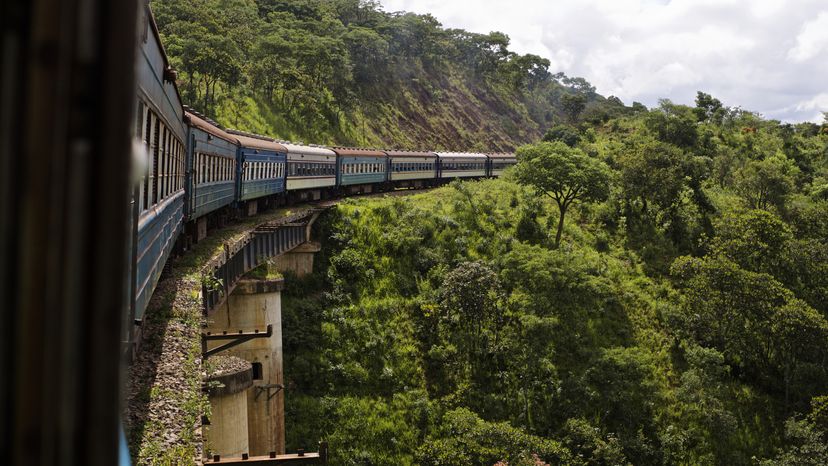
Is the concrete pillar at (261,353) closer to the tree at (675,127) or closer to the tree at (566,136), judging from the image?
the tree at (566,136)

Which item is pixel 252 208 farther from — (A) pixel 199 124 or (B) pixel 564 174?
(B) pixel 564 174

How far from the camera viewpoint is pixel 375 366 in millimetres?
A: 26594

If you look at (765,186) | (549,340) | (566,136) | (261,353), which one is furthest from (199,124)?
(566,136)

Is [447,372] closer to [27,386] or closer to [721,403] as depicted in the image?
[721,403]

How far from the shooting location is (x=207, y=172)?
53.2 feet

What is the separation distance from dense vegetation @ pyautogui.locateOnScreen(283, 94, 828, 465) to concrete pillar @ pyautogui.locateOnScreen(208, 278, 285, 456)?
2.19 m

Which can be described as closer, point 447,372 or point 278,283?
point 278,283

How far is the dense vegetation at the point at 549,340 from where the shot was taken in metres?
24.1

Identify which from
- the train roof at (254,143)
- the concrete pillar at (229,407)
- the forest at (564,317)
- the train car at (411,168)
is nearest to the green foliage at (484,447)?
the forest at (564,317)

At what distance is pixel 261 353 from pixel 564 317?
41.1 feet

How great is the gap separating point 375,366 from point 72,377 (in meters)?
25.7

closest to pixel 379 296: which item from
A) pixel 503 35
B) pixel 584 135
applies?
pixel 584 135

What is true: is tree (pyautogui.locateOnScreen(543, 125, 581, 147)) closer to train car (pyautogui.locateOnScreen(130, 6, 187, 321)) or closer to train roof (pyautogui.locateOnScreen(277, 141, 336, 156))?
train roof (pyautogui.locateOnScreen(277, 141, 336, 156))

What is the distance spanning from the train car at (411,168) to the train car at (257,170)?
1431 cm
